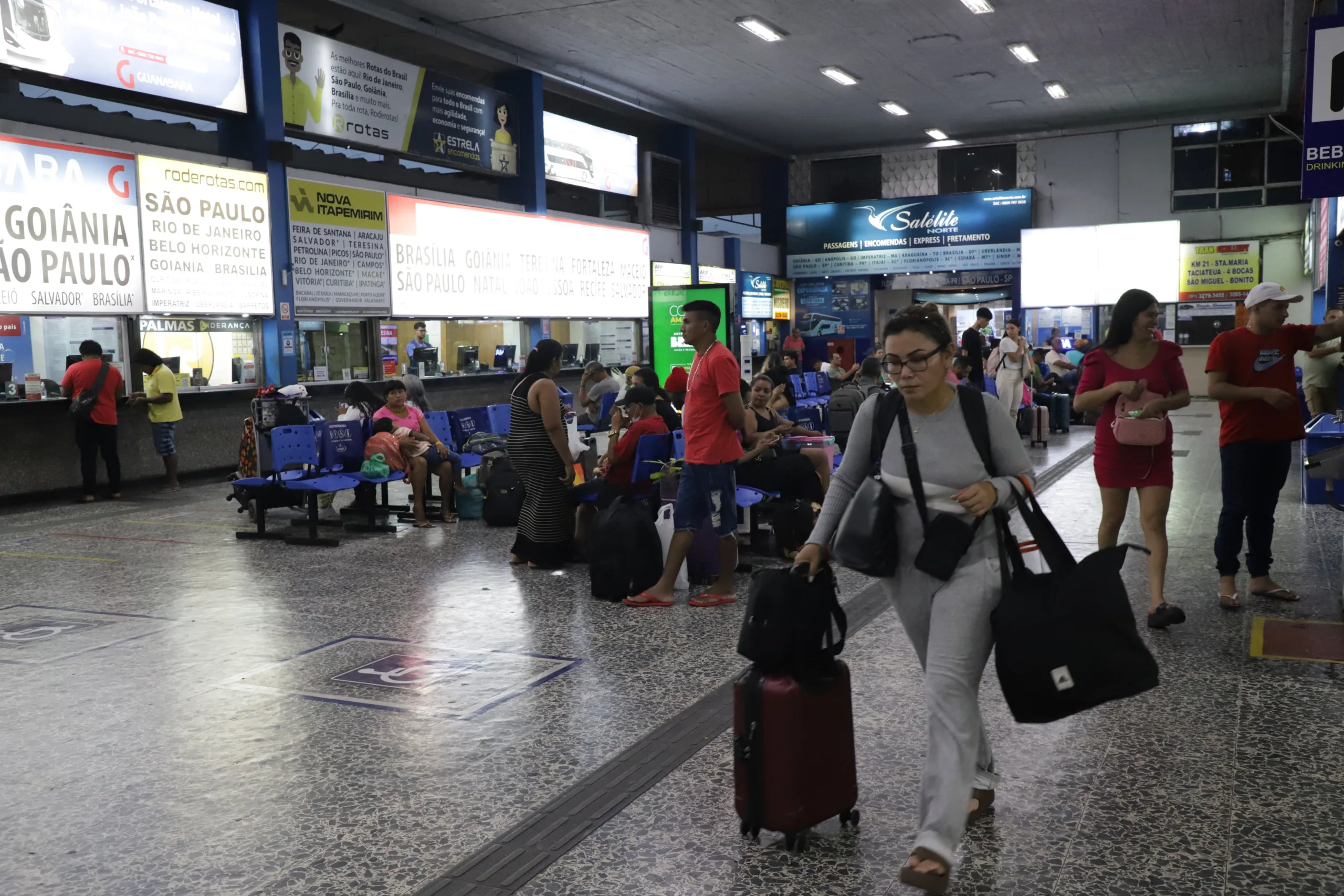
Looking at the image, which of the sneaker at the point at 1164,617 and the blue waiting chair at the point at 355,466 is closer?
the sneaker at the point at 1164,617

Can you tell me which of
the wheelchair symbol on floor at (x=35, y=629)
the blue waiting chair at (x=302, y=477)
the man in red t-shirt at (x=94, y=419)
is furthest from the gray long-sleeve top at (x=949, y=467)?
the man in red t-shirt at (x=94, y=419)

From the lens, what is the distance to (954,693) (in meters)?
2.73

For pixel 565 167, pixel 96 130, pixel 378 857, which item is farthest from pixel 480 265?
pixel 378 857

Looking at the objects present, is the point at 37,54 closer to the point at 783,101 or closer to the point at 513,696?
the point at 513,696

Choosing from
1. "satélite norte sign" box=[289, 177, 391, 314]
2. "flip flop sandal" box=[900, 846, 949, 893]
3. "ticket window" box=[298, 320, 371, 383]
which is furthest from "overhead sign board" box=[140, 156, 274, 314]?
"flip flop sandal" box=[900, 846, 949, 893]

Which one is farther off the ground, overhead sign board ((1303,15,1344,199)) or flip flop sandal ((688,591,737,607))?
overhead sign board ((1303,15,1344,199))

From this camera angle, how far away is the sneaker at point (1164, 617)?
17.0ft

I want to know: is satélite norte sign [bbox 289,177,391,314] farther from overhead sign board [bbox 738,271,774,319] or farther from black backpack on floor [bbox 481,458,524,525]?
overhead sign board [bbox 738,271,774,319]

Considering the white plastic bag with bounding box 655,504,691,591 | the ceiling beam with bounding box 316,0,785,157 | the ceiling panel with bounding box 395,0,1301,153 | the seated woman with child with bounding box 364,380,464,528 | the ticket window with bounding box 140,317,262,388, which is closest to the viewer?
the white plastic bag with bounding box 655,504,691,591

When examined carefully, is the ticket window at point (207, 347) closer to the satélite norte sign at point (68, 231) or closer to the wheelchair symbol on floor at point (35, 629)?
the satélite norte sign at point (68, 231)

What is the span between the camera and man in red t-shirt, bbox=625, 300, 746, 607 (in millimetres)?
5695

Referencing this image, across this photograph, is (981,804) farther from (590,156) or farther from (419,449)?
(590,156)

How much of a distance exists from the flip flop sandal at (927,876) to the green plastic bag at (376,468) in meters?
6.78

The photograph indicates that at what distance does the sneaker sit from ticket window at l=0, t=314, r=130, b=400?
10533 millimetres
